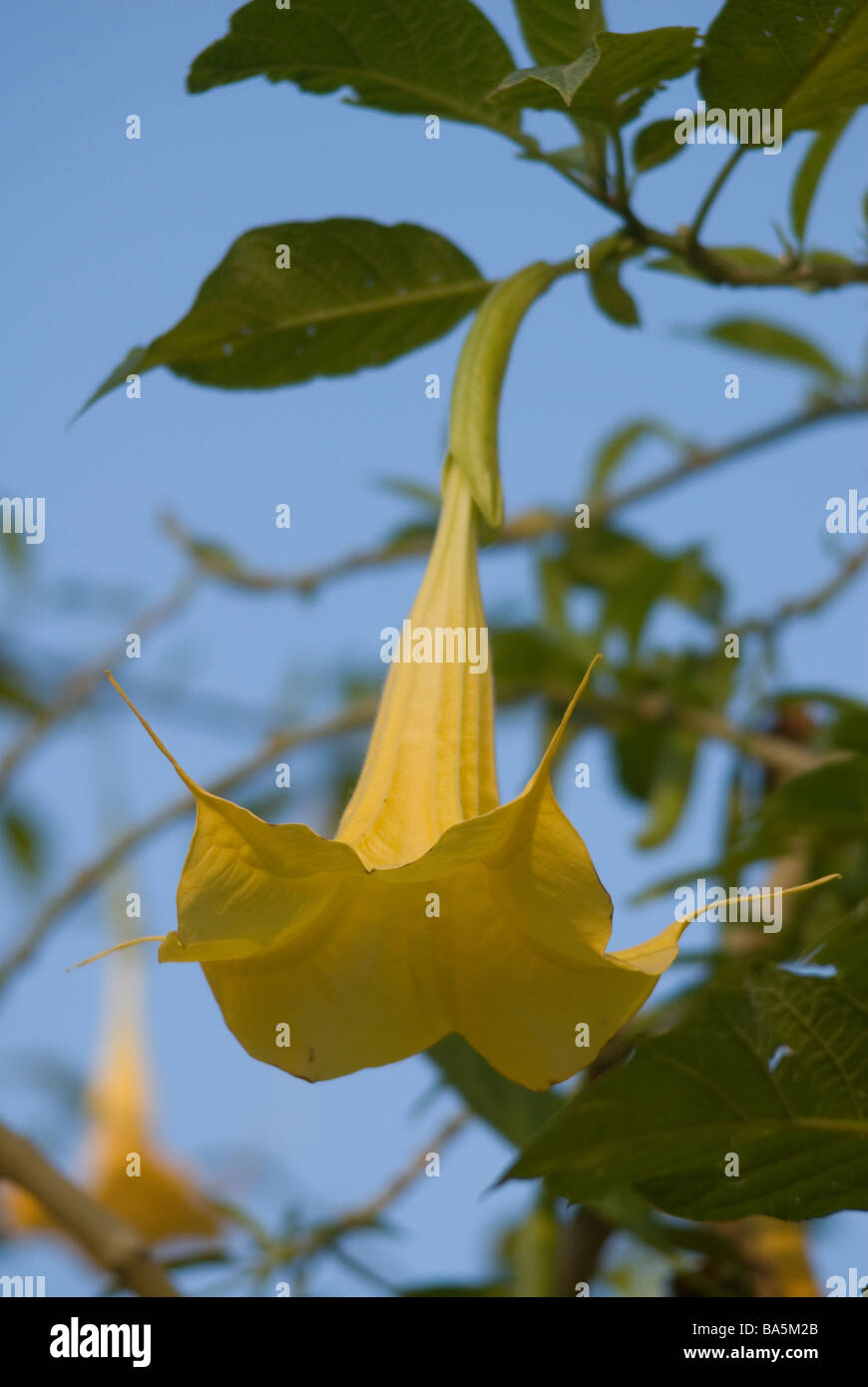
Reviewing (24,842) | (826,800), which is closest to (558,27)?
(826,800)

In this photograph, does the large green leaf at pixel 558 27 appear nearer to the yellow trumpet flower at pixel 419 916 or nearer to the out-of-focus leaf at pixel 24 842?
the yellow trumpet flower at pixel 419 916

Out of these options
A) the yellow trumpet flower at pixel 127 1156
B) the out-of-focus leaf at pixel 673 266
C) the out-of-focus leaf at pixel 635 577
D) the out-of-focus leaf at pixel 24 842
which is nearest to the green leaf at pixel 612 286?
the out-of-focus leaf at pixel 673 266

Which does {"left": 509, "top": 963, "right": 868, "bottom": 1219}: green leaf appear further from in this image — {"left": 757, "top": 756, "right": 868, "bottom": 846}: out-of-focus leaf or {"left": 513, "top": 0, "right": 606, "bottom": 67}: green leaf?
{"left": 513, "top": 0, "right": 606, "bottom": 67}: green leaf

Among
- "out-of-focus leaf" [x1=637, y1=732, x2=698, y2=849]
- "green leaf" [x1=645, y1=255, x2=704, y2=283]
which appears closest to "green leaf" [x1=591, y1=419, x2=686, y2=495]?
"out-of-focus leaf" [x1=637, y1=732, x2=698, y2=849]

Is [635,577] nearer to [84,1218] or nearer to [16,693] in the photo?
[16,693]

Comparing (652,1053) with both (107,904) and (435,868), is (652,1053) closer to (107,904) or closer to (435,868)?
(435,868)
